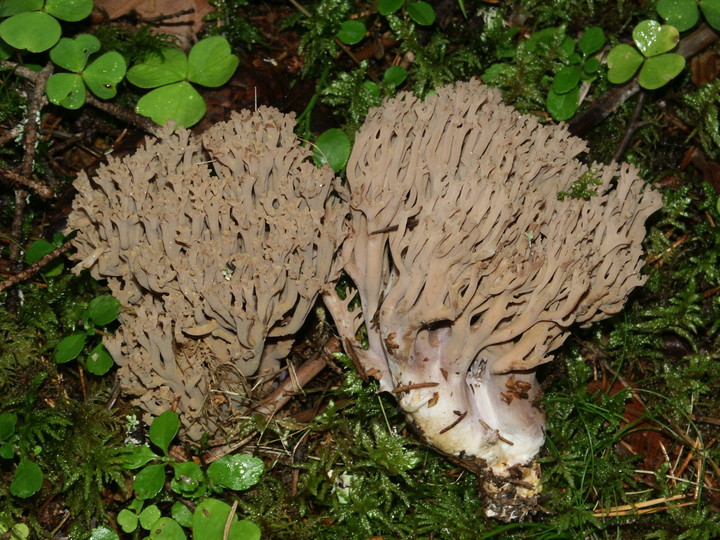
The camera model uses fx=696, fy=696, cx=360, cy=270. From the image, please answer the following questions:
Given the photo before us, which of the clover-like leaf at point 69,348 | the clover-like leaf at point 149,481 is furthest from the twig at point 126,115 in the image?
the clover-like leaf at point 149,481

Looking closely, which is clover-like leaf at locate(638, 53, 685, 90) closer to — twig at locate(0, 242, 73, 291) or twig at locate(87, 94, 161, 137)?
twig at locate(87, 94, 161, 137)

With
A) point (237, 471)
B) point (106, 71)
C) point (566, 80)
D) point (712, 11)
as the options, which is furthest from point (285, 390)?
point (712, 11)

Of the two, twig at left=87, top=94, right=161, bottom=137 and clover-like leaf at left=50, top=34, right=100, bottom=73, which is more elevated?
clover-like leaf at left=50, top=34, right=100, bottom=73

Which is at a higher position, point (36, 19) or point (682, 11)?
point (682, 11)

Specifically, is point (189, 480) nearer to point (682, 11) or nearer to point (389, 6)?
point (389, 6)

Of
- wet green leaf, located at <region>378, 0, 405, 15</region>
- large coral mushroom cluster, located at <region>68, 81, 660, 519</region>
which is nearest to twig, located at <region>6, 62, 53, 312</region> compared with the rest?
large coral mushroom cluster, located at <region>68, 81, 660, 519</region>

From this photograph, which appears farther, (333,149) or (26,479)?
(333,149)

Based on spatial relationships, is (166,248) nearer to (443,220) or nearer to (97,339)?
(97,339)
